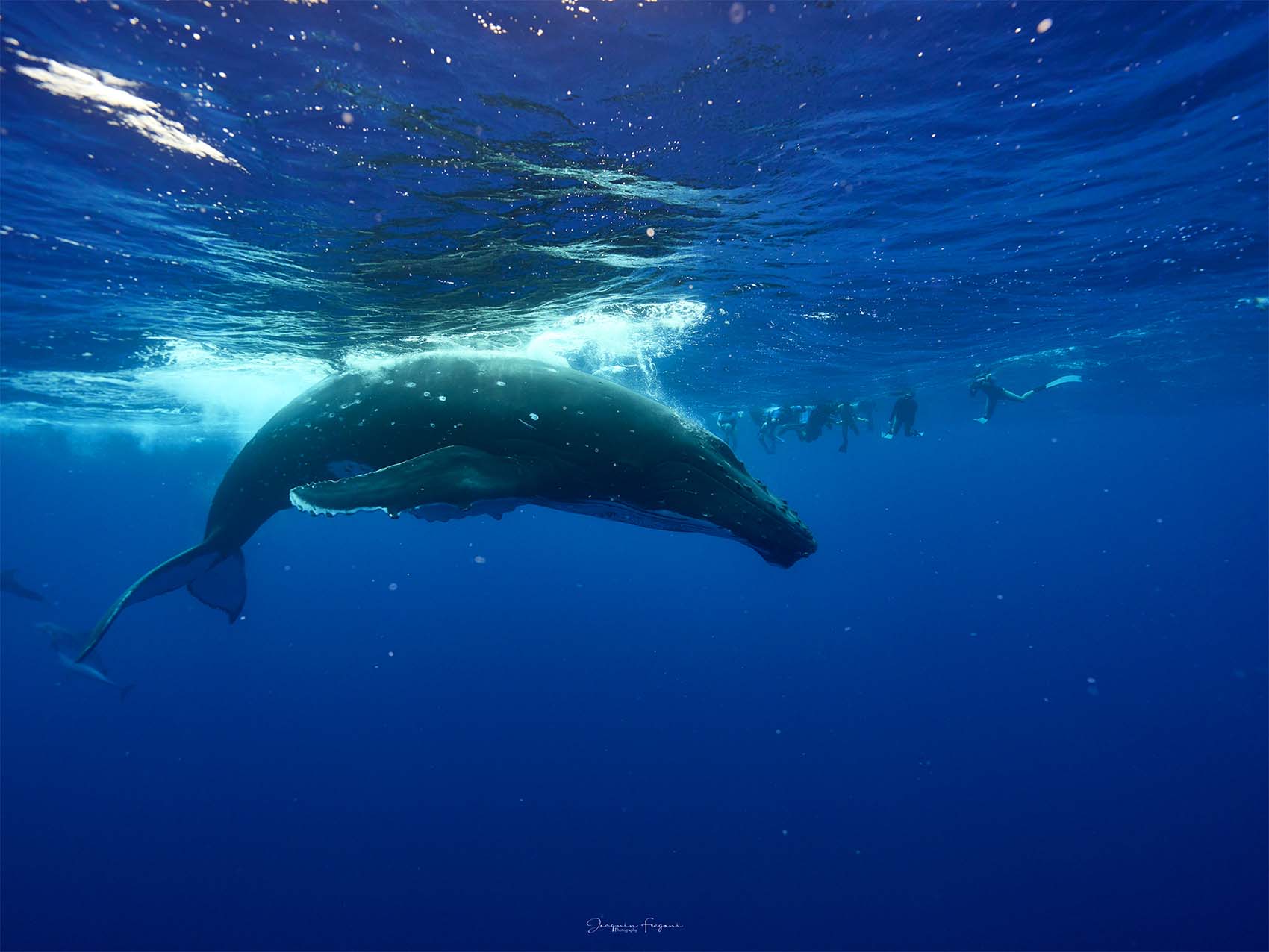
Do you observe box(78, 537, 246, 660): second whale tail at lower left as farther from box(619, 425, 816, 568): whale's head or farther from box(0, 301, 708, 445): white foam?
box(619, 425, 816, 568): whale's head

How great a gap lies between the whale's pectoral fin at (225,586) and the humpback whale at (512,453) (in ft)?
5.01

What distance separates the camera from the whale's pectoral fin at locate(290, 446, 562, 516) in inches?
149

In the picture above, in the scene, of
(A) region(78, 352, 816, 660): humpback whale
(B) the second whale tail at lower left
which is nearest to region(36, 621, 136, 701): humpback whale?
(B) the second whale tail at lower left

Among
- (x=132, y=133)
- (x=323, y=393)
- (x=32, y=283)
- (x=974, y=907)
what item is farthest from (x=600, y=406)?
(x=974, y=907)

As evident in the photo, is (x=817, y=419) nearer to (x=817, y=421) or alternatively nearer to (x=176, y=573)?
(x=817, y=421)

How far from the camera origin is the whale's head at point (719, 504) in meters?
4.28

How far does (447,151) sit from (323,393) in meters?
4.01

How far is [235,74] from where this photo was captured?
6.26 metres

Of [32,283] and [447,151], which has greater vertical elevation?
[447,151]

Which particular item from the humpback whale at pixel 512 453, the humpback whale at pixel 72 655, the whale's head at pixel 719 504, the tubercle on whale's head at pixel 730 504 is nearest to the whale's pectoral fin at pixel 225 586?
the humpback whale at pixel 512 453

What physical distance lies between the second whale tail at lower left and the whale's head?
19.9 ft

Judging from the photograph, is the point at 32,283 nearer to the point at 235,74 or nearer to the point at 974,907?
the point at 235,74

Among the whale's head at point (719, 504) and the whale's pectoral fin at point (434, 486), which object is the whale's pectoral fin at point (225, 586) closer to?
the whale's pectoral fin at point (434, 486)

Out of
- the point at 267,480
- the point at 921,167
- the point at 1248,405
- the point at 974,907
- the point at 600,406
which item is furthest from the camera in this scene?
the point at 1248,405
